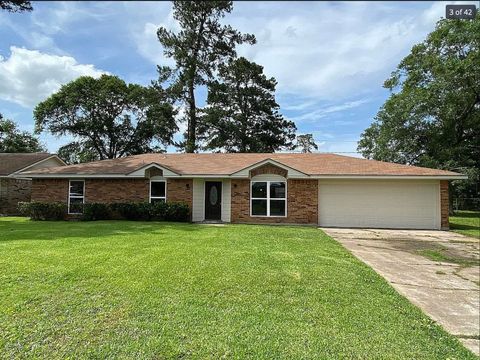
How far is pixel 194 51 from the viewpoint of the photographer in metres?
30.1

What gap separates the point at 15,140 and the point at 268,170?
35978mm

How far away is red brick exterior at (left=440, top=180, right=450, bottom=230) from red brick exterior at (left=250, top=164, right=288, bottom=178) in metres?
6.78

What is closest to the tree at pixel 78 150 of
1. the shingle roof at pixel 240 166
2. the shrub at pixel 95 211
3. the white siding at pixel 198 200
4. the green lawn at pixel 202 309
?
the shingle roof at pixel 240 166

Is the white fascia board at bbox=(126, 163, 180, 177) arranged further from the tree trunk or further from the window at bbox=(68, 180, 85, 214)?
the tree trunk

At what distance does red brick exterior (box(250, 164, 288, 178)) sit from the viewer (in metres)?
15.4

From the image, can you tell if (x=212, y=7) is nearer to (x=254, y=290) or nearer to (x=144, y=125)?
(x=144, y=125)

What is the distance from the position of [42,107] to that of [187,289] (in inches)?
1350

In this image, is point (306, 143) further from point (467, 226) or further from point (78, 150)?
point (78, 150)

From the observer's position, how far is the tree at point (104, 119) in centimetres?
3253

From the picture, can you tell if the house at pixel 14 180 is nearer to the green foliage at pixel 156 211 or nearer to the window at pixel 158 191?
the green foliage at pixel 156 211

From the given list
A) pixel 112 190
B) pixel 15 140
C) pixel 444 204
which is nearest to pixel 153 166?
pixel 112 190

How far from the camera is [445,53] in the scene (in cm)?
2448

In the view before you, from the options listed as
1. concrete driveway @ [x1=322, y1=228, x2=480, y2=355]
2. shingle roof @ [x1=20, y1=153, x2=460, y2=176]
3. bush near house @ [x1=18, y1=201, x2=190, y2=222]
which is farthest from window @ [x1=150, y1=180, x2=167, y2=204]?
concrete driveway @ [x1=322, y1=228, x2=480, y2=355]

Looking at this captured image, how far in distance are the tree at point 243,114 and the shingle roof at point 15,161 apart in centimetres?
1313
